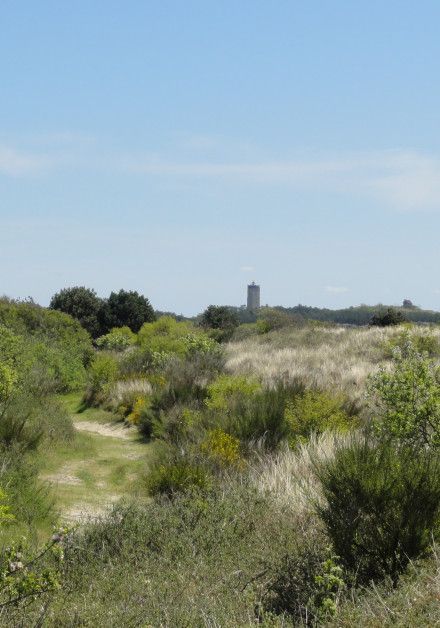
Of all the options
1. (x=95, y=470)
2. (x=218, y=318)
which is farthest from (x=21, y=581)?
(x=218, y=318)

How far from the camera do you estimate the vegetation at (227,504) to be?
5355 mm

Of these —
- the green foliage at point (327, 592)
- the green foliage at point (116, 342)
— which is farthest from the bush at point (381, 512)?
the green foliage at point (116, 342)

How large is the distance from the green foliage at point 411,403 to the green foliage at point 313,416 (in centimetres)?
284

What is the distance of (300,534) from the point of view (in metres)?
6.64

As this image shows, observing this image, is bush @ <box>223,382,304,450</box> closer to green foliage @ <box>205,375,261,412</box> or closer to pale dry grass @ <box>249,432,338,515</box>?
green foliage @ <box>205,375,261,412</box>

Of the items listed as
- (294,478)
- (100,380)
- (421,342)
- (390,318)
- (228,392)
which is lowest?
(100,380)

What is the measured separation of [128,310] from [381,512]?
1599 inches

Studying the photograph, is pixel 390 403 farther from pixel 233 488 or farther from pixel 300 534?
pixel 300 534

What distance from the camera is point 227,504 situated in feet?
24.8

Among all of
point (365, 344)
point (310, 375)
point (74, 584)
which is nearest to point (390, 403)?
point (74, 584)

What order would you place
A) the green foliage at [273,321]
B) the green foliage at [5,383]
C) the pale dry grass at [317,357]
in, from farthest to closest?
1. the green foliage at [273,321]
2. the pale dry grass at [317,357]
3. the green foliage at [5,383]

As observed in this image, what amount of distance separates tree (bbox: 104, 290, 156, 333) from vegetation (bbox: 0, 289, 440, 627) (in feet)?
92.3

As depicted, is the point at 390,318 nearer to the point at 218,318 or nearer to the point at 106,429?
the point at 218,318

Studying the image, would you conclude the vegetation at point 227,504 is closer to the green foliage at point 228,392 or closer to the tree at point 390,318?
the green foliage at point 228,392
